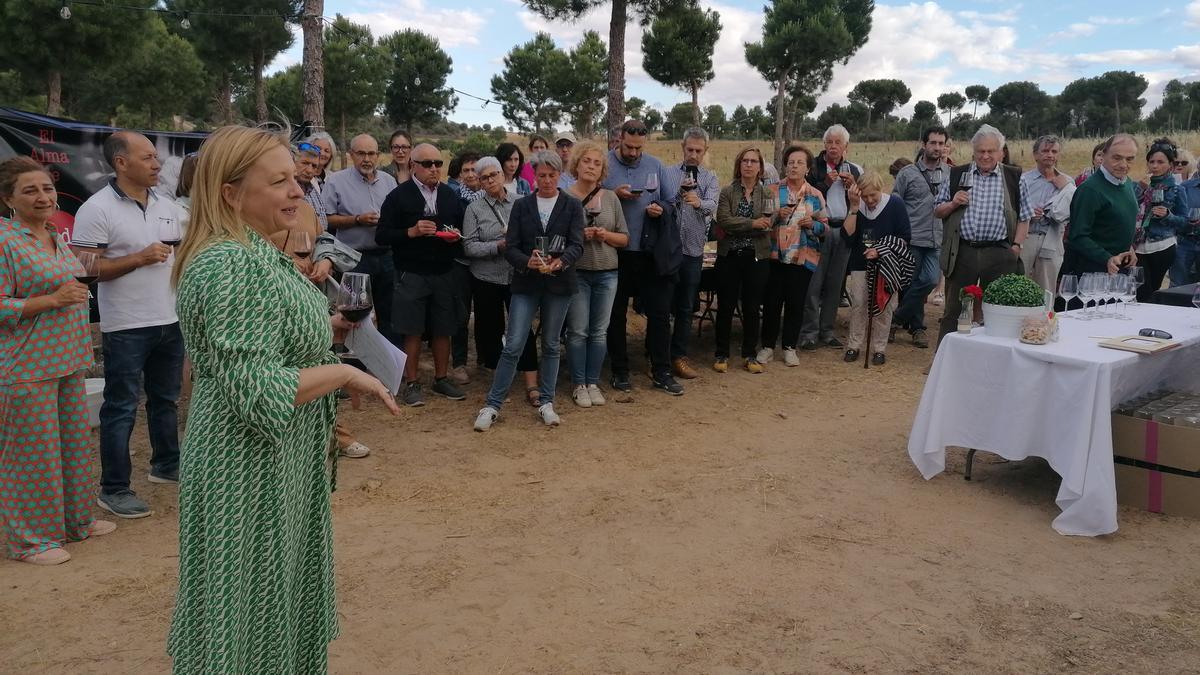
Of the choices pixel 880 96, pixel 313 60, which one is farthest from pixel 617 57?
pixel 880 96

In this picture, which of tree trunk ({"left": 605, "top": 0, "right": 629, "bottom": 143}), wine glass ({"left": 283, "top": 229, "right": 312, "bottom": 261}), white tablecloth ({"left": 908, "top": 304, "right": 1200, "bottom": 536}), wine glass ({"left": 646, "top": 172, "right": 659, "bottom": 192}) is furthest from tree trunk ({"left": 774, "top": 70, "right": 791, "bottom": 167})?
wine glass ({"left": 283, "top": 229, "right": 312, "bottom": 261})

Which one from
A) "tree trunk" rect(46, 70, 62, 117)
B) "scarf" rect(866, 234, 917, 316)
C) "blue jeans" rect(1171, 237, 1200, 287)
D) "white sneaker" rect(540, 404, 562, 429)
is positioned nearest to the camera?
"white sneaker" rect(540, 404, 562, 429)

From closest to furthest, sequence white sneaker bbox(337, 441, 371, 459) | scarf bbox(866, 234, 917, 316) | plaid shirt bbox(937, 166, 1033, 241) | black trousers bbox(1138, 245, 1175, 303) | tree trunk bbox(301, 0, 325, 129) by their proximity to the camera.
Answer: white sneaker bbox(337, 441, 371, 459)
plaid shirt bbox(937, 166, 1033, 241)
scarf bbox(866, 234, 917, 316)
black trousers bbox(1138, 245, 1175, 303)
tree trunk bbox(301, 0, 325, 129)

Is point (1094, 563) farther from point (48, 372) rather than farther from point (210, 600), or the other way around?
point (48, 372)

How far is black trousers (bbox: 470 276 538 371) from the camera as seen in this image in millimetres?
6586

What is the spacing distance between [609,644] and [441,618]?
717 mm

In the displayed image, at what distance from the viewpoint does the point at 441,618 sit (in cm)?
335

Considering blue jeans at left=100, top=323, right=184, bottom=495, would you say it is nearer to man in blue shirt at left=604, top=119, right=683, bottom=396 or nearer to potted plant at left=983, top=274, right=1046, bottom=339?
man in blue shirt at left=604, top=119, right=683, bottom=396

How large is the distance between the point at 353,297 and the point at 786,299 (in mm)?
5634


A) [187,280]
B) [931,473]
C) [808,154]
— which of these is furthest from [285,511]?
[808,154]

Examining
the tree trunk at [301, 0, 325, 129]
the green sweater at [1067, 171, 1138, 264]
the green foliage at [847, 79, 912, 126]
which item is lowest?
the green sweater at [1067, 171, 1138, 264]

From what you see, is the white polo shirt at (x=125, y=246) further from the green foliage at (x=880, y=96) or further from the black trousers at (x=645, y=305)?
the green foliage at (x=880, y=96)

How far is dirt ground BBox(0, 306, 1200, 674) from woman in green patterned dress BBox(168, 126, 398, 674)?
1.10m

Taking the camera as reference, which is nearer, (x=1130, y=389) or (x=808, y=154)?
(x=1130, y=389)
